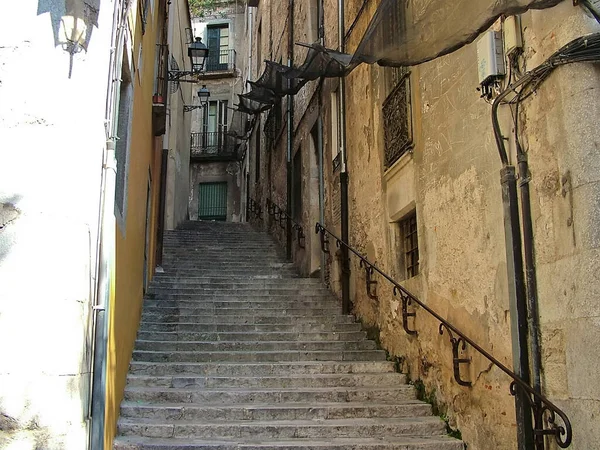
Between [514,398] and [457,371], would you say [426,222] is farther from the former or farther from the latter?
[514,398]

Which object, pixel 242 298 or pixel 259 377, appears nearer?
pixel 259 377

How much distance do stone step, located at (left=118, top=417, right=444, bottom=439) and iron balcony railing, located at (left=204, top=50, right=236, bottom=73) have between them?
22.0m

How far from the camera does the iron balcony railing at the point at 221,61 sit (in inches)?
1024

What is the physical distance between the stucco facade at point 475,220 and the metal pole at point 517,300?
0.55 ft

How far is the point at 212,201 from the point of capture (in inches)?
1006

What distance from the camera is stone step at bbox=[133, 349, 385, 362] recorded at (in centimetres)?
731

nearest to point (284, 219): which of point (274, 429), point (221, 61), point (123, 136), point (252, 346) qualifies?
point (252, 346)

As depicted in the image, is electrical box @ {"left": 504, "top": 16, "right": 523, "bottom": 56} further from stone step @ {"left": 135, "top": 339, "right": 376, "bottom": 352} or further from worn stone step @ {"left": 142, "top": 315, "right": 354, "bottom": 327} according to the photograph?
worn stone step @ {"left": 142, "top": 315, "right": 354, "bottom": 327}

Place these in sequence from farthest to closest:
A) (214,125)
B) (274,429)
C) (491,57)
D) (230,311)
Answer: (214,125) < (230,311) < (274,429) < (491,57)

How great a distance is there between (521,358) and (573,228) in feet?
3.20

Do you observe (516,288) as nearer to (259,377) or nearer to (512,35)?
(512,35)

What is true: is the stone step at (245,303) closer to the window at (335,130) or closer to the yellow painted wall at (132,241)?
the yellow painted wall at (132,241)

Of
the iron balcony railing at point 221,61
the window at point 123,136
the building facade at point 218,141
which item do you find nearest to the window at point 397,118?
the window at point 123,136

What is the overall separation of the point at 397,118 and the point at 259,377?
3.24 metres
